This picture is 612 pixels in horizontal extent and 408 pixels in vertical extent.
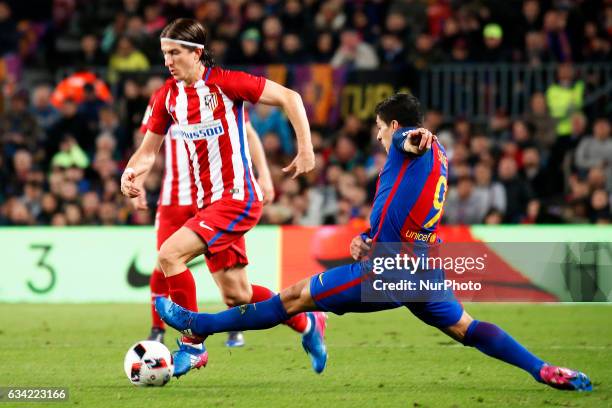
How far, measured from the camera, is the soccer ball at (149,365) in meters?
7.30

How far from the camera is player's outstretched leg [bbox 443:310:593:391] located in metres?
6.95

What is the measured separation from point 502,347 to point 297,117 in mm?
1939

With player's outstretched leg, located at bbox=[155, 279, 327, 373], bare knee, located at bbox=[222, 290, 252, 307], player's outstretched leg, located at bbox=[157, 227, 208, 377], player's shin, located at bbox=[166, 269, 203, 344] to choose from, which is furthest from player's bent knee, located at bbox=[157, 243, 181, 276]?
bare knee, located at bbox=[222, 290, 252, 307]

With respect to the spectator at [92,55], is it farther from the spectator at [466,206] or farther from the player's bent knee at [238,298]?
the player's bent knee at [238,298]

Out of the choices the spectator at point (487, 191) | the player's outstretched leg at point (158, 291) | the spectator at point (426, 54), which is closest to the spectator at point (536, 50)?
the spectator at point (426, 54)

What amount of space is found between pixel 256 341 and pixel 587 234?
203 inches

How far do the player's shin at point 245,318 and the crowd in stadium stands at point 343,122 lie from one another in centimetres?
761

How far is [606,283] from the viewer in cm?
1270

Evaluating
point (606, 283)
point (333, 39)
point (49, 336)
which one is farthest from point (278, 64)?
point (49, 336)

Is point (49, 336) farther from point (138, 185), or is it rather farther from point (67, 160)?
point (67, 160)

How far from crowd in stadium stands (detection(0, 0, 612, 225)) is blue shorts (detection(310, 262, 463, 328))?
25.8ft

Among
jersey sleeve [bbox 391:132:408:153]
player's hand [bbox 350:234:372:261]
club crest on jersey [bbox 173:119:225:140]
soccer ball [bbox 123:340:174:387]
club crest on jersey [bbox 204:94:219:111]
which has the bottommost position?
soccer ball [bbox 123:340:174:387]

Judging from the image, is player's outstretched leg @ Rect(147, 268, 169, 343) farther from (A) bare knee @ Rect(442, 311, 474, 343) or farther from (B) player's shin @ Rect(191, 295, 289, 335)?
(A) bare knee @ Rect(442, 311, 474, 343)

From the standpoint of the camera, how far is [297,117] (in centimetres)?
764
